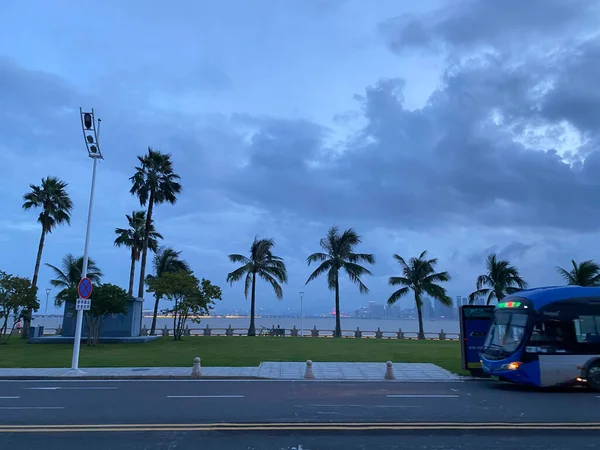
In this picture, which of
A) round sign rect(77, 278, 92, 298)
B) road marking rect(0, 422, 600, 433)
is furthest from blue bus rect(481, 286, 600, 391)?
round sign rect(77, 278, 92, 298)

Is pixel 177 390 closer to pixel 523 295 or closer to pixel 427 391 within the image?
pixel 427 391

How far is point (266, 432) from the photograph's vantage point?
8039mm

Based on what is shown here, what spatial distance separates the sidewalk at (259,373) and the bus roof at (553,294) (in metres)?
3.77

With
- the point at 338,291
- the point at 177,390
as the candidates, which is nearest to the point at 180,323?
the point at 338,291

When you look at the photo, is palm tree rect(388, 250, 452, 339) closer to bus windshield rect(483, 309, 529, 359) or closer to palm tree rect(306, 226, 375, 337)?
palm tree rect(306, 226, 375, 337)

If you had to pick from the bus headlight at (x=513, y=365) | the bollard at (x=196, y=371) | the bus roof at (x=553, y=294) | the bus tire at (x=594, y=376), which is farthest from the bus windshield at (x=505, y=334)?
the bollard at (x=196, y=371)

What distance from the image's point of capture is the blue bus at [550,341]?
13031 millimetres

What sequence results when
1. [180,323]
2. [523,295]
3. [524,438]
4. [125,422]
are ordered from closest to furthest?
[524,438] < [125,422] < [523,295] < [180,323]

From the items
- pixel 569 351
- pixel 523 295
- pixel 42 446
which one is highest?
pixel 523 295

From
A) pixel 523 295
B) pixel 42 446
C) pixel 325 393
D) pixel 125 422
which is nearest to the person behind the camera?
pixel 42 446

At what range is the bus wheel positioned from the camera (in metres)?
13.0

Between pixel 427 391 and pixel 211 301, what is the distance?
81.6 feet

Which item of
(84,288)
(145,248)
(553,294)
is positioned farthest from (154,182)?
(553,294)

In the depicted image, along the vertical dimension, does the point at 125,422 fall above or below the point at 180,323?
below
